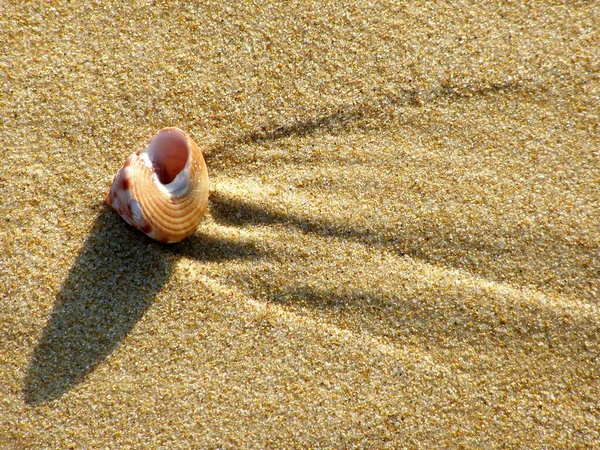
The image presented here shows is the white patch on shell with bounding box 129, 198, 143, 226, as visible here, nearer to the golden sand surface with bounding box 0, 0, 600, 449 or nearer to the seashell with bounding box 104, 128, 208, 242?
the seashell with bounding box 104, 128, 208, 242

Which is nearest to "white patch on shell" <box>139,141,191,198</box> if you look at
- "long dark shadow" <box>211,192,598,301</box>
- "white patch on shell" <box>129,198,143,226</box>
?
"white patch on shell" <box>129,198,143,226</box>

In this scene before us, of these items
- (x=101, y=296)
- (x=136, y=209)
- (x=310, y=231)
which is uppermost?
(x=136, y=209)

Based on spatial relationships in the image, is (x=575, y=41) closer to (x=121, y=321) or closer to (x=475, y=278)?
(x=475, y=278)

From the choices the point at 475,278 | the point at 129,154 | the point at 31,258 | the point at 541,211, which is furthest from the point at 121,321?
the point at 541,211

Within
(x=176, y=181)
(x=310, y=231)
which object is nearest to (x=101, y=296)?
(x=176, y=181)

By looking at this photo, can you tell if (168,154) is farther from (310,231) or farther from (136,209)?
(310,231)

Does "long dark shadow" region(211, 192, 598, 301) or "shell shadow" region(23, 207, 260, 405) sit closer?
"shell shadow" region(23, 207, 260, 405)

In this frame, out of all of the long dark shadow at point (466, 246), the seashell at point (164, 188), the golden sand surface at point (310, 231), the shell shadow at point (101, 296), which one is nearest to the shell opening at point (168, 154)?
the seashell at point (164, 188)
